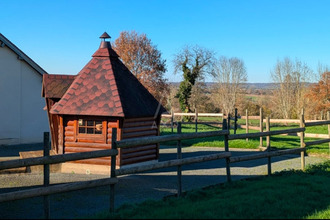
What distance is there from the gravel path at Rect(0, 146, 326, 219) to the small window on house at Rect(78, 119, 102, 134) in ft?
4.98

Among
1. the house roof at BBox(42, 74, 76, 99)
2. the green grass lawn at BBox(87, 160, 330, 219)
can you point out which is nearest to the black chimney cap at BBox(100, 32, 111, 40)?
the house roof at BBox(42, 74, 76, 99)

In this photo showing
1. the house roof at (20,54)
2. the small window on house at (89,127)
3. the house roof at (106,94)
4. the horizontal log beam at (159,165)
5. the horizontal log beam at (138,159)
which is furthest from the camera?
the house roof at (20,54)

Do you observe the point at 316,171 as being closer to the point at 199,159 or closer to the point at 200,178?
the point at 200,178

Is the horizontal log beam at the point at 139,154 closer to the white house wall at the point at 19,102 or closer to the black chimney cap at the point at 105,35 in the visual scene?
the black chimney cap at the point at 105,35

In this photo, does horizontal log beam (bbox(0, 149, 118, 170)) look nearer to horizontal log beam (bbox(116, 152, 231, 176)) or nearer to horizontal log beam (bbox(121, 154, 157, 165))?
horizontal log beam (bbox(116, 152, 231, 176))

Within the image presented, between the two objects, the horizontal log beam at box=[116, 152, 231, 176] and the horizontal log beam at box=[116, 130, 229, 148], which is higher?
the horizontal log beam at box=[116, 130, 229, 148]

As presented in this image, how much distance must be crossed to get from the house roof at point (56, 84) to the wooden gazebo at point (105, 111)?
136cm

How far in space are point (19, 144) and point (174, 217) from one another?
17.4 metres

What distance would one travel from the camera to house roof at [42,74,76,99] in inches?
566

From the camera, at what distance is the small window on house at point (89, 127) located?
1249cm

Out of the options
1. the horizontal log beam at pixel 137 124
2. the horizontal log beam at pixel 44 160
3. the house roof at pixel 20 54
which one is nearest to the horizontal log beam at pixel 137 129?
the horizontal log beam at pixel 137 124

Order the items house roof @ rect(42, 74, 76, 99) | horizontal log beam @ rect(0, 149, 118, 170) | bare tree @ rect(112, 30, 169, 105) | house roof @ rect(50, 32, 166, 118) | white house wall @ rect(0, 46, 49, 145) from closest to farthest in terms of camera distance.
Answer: horizontal log beam @ rect(0, 149, 118, 170) < house roof @ rect(50, 32, 166, 118) < house roof @ rect(42, 74, 76, 99) < white house wall @ rect(0, 46, 49, 145) < bare tree @ rect(112, 30, 169, 105)

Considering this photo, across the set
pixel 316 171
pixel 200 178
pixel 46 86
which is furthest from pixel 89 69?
pixel 316 171

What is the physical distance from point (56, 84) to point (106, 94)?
3072mm
